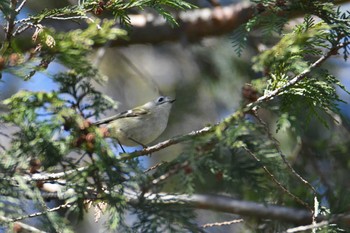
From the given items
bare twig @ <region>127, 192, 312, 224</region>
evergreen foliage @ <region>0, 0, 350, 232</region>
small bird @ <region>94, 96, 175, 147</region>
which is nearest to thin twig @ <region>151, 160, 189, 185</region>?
evergreen foliage @ <region>0, 0, 350, 232</region>

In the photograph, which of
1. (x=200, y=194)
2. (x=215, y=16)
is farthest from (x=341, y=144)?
(x=215, y=16)

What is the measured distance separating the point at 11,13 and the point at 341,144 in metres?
2.62

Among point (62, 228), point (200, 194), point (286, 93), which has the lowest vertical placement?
point (200, 194)

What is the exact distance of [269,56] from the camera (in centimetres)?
258

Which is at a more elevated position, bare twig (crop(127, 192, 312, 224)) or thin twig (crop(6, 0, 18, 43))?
A: thin twig (crop(6, 0, 18, 43))

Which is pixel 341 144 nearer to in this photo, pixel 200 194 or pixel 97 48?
pixel 200 194

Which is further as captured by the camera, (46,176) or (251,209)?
(251,209)

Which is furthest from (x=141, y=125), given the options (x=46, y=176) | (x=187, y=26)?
(x=187, y=26)

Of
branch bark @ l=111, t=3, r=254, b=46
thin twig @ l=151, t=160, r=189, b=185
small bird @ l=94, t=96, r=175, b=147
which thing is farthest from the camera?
branch bark @ l=111, t=3, r=254, b=46

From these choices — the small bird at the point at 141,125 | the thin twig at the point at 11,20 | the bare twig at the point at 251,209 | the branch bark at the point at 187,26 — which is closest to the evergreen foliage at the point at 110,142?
the thin twig at the point at 11,20

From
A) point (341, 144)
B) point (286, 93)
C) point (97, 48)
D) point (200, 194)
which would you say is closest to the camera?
point (286, 93)

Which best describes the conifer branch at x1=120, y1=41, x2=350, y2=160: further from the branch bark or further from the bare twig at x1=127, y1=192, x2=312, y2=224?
the branch bark

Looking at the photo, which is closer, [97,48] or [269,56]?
[269,56]

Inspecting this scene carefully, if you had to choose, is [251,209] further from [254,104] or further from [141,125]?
[254,104]
